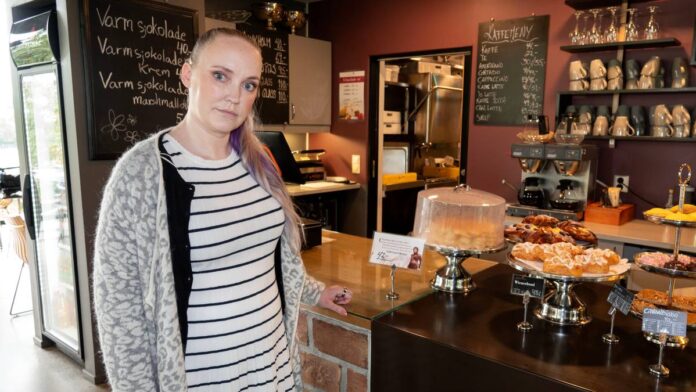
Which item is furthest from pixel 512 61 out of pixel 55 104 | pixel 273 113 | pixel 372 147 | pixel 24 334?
pixel 24 334

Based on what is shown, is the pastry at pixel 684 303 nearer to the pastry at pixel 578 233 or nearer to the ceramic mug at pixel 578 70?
the pastry at pixel 578 233

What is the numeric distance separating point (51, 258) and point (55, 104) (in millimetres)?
1023

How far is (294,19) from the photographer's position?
4410mm

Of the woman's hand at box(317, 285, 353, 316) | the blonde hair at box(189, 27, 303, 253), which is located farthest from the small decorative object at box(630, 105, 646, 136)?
the blonde hair at box(189, 27, 303, 253)

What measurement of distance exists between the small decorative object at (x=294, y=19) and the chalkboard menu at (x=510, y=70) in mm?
1612

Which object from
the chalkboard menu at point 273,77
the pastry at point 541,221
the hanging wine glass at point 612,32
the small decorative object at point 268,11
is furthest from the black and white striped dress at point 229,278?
the small decorative object at point 268,11

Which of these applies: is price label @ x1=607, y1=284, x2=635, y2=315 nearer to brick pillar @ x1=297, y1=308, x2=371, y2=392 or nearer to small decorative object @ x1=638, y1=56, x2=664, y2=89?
brick pillar @ x1=297, y1=308, x2=371, y2=392

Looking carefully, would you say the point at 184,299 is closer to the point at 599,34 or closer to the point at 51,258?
the point at 51,258

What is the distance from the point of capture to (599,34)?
10.4 ft

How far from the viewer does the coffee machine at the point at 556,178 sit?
305cm

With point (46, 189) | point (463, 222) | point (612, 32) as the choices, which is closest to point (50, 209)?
point (46, 189)

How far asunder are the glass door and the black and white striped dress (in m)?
2.01

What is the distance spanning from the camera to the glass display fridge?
2.77 m

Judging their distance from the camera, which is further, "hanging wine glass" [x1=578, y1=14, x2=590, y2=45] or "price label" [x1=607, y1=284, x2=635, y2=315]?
"hanging wine glass" [x1=578, y1=14, x2=590, y2=45]
